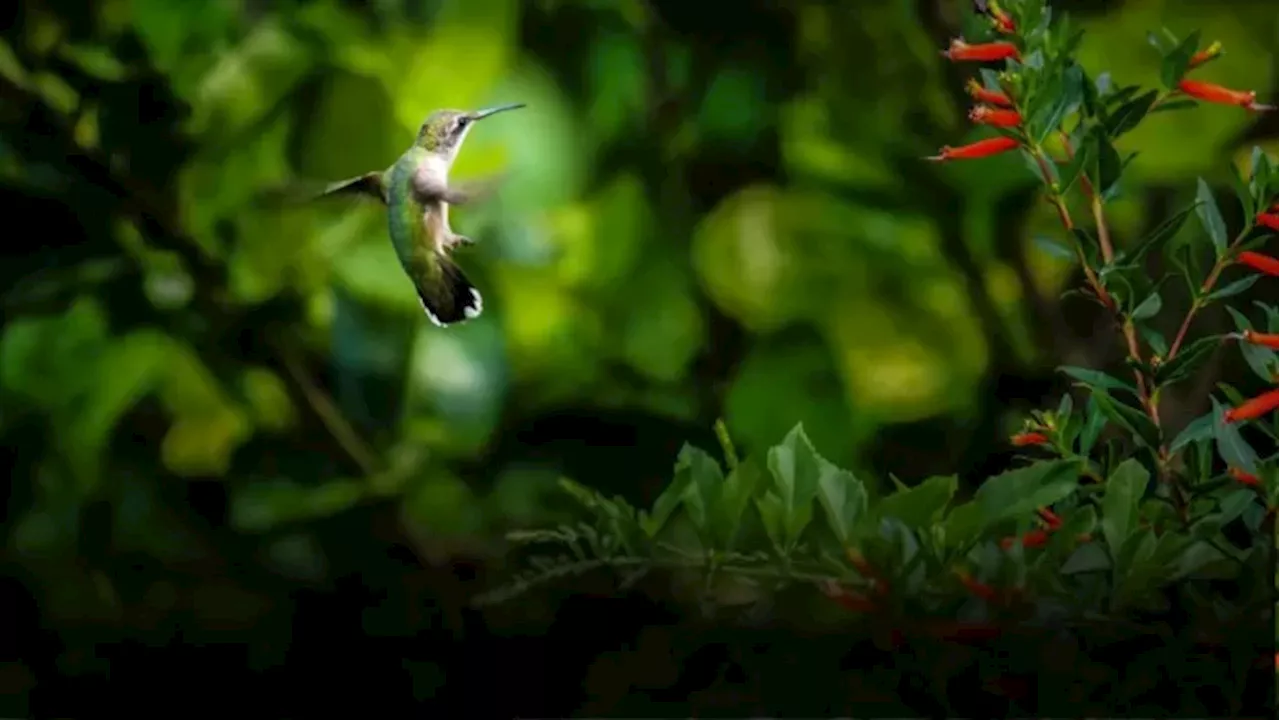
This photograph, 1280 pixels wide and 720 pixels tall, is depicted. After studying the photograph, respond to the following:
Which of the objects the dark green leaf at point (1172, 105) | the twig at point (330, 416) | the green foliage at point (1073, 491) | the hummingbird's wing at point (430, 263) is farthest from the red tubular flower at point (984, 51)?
the twig at point (330, 416)

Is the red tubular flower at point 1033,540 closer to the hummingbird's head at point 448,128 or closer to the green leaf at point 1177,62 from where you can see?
the green leaf at point 1177,62

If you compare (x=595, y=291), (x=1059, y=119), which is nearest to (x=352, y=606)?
(x=595, y=291)

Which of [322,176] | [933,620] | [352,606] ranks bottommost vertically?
[352,606]

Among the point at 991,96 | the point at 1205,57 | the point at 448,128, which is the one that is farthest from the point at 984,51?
the point at 448,128

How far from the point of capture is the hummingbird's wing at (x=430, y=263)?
1433 millimetres

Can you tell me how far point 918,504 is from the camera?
1.18 metres

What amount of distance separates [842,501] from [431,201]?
489 mm

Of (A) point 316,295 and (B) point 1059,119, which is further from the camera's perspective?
(A) point 316,295

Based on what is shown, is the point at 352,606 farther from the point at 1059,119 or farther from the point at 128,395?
the point at 1059,119

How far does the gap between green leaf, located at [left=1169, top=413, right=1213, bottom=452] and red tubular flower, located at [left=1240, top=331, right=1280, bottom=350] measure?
0.21 ft

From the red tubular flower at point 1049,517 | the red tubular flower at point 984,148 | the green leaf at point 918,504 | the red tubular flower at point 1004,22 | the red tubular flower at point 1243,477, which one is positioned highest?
the red tubular flower at point 1004,22

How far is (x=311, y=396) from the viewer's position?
1.48 m

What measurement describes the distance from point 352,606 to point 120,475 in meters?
0.25

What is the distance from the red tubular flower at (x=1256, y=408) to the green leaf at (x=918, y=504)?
8.3 inches
